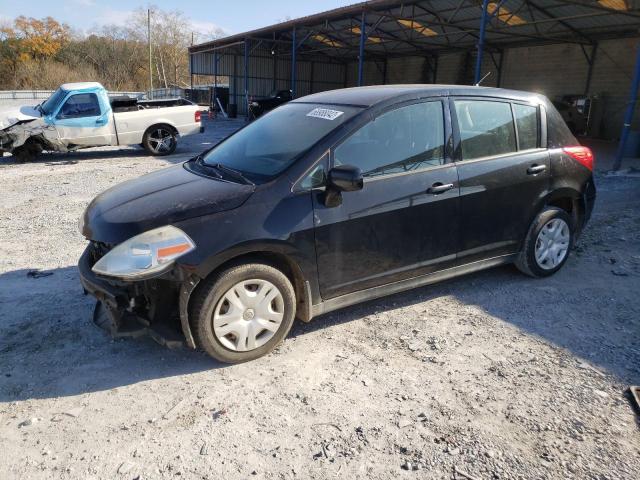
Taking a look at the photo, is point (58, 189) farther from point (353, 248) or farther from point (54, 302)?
point (353, 248)

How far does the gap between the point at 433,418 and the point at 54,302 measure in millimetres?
3128

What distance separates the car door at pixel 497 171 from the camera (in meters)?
3.76

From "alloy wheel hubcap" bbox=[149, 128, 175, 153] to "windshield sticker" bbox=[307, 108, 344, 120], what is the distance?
9.72 meters

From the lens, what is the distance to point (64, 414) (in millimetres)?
2637

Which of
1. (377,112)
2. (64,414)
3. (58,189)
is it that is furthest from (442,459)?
(58,189)

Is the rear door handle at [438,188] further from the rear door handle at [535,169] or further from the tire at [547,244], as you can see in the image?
the tire at [547,244]

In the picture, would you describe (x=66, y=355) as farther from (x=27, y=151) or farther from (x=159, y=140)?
(x=159, y=140)

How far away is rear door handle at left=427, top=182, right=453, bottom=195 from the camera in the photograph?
354 cm

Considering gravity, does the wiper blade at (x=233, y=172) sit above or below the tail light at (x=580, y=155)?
below

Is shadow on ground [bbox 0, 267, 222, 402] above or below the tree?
below

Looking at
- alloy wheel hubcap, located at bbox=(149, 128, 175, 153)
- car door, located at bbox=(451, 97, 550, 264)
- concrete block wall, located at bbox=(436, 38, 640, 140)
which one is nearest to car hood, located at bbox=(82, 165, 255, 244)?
car door, located at bbox=(451, 97, 550, 264)

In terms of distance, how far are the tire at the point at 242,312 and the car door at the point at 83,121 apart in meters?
9.90

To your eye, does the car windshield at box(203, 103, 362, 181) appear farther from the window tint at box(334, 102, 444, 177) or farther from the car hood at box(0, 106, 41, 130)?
the car hood at box(0, 106, 41, 130)

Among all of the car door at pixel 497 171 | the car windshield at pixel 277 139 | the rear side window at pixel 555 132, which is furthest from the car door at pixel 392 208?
the rear side window at pixel 555 132
